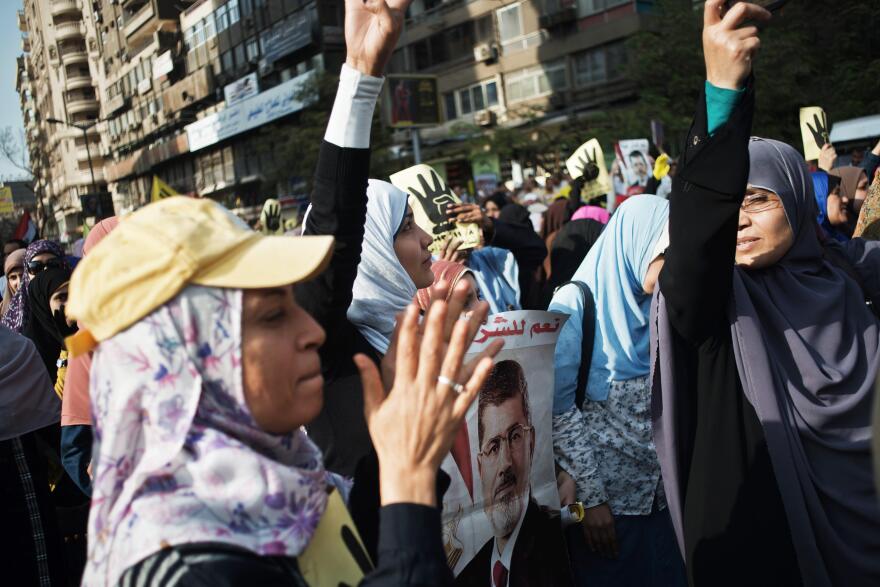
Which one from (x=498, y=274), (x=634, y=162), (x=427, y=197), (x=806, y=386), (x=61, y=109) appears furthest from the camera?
(x=61, y=109)

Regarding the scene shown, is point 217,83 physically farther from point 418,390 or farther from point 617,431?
point 418,390

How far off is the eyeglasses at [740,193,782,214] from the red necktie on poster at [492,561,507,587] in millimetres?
1133

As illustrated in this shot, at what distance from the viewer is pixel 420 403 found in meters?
1.24

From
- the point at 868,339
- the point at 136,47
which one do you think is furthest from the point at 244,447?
the point at 136,47

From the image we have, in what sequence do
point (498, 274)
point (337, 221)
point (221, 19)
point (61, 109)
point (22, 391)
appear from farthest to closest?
point (61, 109) → point (221, 19) → point (498, 274) → point (22, 391) → point (337, 221)

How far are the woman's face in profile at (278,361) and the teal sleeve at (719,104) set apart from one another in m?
1.04

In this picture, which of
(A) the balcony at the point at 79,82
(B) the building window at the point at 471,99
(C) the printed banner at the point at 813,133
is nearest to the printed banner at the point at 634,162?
(C) the printed banner at the point at 813,133

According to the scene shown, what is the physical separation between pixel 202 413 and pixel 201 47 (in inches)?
1916

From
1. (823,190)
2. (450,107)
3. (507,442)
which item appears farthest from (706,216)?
(450,107)

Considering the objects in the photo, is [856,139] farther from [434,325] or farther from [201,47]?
[201,47]

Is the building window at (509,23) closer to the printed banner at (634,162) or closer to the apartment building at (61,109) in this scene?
the printed banner at (634,162)

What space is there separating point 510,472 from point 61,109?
6985 centimetres

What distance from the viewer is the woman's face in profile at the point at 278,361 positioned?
120 centimetres

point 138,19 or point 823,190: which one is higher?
point 138,19
